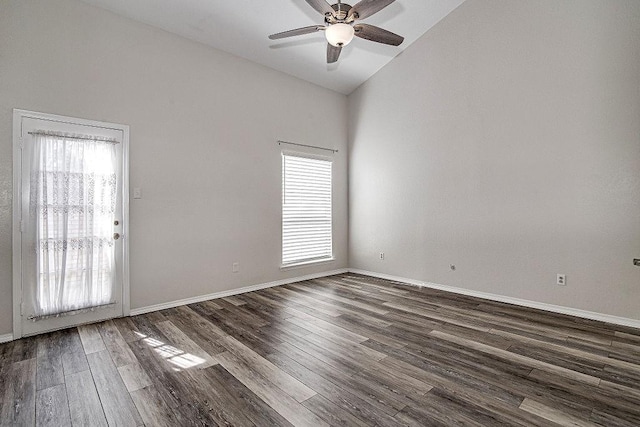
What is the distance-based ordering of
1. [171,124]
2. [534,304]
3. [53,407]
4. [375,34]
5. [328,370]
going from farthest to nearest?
[171,124] → [534,304] → [375,34] → [328,370] → [53,407]

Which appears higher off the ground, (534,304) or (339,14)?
(339,14)

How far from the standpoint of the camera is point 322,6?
2.70 m

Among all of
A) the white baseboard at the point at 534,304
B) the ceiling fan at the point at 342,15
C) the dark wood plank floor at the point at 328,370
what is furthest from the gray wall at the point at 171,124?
the white baseboard at the point at 534,304

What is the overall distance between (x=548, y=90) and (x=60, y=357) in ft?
18.7

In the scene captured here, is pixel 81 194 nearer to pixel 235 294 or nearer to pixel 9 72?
pixel 9 72

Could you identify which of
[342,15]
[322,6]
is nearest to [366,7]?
[342,15]

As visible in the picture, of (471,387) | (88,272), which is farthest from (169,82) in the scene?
(471,387)

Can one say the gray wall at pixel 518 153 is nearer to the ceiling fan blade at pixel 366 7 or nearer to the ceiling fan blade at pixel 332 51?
the ceiling fan blade at pixel 332 51

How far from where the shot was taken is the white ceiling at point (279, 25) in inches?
138

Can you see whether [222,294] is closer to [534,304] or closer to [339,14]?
[339,14]

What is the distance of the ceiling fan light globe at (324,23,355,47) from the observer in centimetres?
278

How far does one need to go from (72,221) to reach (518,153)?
206 inches

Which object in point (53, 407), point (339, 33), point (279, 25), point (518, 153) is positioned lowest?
point (53, 407)

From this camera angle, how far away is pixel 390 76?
5.24 metres
